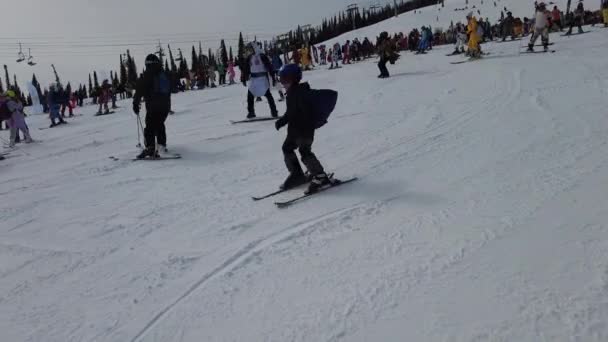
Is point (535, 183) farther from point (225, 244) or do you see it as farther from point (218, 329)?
point (218, 329)

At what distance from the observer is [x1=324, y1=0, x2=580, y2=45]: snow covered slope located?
187 feet

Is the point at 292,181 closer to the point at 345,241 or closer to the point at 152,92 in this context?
the point at 345,241

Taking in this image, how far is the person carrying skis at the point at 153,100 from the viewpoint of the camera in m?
7.80

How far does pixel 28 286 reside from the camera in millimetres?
3842

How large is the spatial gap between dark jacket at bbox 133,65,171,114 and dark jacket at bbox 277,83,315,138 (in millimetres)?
3566

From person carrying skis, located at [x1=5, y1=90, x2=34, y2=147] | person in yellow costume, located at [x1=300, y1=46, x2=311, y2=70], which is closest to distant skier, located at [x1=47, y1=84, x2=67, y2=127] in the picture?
person carrying skis, located at [x1=5, y1=90, x2=34, y2=147]

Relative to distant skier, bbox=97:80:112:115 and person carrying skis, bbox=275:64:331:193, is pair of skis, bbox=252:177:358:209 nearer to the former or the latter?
person carrying skis, bbox=275:64:331:193

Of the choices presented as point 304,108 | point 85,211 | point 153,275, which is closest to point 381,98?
point 304,108

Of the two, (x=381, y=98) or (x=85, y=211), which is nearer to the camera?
(x=85, y=211)

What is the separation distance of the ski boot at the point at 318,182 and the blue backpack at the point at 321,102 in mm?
608

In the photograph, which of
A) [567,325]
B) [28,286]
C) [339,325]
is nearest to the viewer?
[567,325]

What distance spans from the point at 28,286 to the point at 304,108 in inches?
121

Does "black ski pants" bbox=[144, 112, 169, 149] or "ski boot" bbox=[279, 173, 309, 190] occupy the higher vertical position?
"black ski pants" bbox=[144, 112, 169, 149]

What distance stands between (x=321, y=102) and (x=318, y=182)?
0.89 meters
